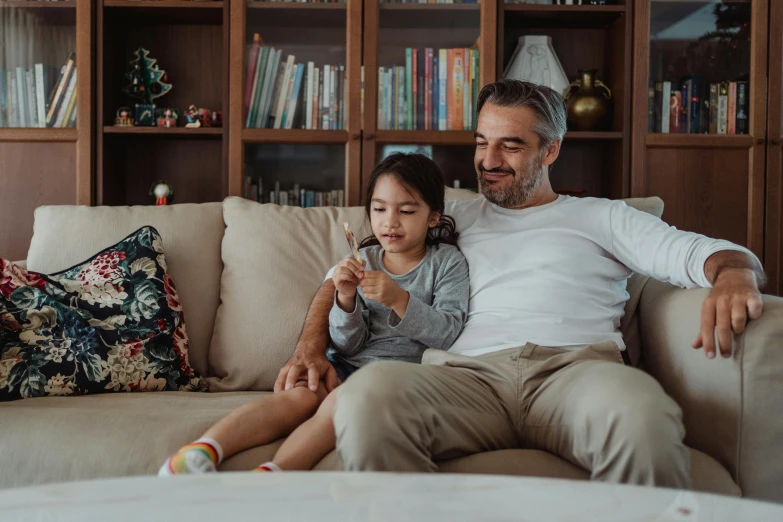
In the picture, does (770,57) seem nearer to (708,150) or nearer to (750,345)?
(708,150)

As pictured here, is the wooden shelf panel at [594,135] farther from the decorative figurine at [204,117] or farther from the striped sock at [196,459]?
the striped sock at [196,459]

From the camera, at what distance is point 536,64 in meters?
2.64

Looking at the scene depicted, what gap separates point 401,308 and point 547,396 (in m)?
0.36

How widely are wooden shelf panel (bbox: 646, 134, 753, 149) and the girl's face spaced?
1190 millimetres

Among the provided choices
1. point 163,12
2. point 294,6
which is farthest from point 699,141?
point 163,12

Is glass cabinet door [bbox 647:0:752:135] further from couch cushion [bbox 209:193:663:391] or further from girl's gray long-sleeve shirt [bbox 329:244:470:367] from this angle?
girl's gray long-sleeve shirt [bbox 329:244:470:367]

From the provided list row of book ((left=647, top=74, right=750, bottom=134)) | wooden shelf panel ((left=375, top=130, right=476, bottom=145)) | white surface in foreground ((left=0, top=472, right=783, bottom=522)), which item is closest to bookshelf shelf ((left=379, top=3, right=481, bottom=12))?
wooden shelf panel ((left=375, top=130, right=476, bottom=145))

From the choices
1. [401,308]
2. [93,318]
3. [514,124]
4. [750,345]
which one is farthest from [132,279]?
[750,345]

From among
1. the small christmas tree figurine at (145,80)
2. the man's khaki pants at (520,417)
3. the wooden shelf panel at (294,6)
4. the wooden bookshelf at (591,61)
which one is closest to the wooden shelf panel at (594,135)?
the wooden bookshelf at (591,61)

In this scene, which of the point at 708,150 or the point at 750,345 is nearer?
the point at 750,345

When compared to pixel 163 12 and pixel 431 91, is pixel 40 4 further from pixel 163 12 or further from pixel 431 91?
pixel 431 91

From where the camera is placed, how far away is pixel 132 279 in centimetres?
177

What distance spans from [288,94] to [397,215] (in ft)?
3.39

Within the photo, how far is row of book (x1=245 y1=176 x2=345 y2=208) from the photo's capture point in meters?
2.51
